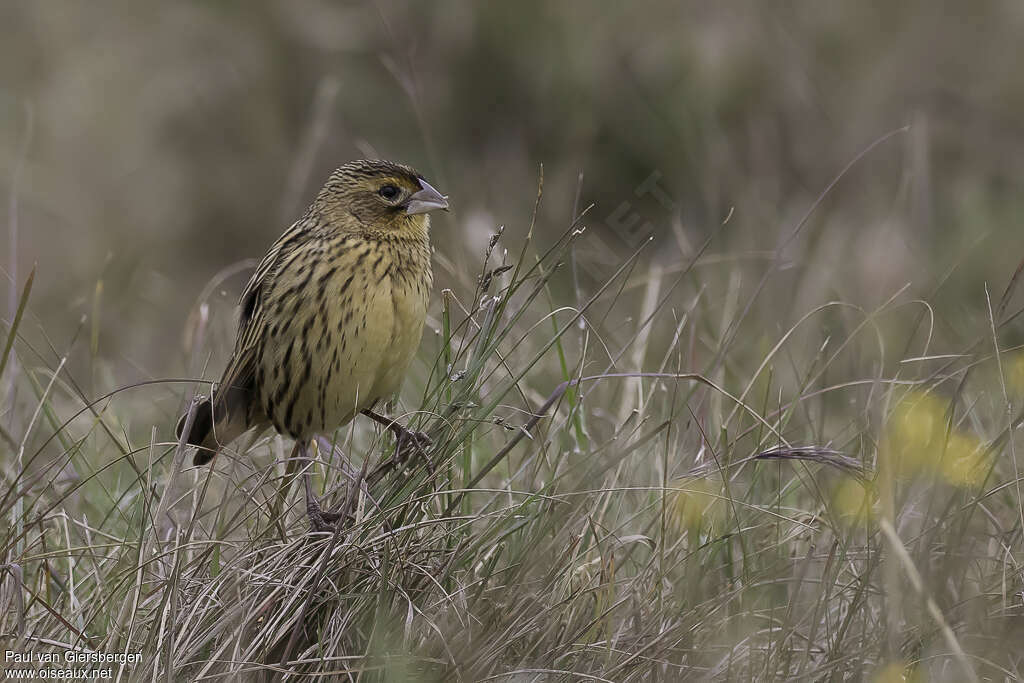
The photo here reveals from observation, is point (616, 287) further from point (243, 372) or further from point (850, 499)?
point (850, 499)

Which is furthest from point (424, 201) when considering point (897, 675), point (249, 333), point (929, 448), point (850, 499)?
point (897, 675)

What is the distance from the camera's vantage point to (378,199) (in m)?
4.40

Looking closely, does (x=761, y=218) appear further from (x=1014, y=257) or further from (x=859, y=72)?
(x=859, y=72)

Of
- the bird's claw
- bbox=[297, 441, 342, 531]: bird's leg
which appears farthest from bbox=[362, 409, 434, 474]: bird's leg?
bbox=[297, 441, 342, 531]: bird's leg

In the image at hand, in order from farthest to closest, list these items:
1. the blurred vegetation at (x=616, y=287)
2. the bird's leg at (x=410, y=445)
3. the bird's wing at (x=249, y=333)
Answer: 1. the bird's wing at (x=249, y=333)
2. the bird's leg at (x=410, y=445)
3. the blurred vegetation at (x=616, y=287)

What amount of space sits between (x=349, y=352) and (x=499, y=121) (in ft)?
19.5

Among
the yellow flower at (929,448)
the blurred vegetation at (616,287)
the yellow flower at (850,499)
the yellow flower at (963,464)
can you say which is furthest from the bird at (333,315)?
the yellow flower at (963,464)

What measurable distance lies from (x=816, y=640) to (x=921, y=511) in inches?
22.2

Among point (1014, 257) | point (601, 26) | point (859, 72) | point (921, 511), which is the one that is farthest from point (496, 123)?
point (921, 511)

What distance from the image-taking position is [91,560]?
3.61m

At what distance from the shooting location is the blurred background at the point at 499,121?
8266 millimetres

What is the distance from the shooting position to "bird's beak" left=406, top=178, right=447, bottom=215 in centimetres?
431

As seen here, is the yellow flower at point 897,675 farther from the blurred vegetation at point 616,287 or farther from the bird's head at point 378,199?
the bird's head at point 378,199

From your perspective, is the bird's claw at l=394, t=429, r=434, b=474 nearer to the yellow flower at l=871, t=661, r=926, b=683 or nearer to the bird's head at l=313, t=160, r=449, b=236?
the bird's head at l=313, t=160, r=449, b=236
